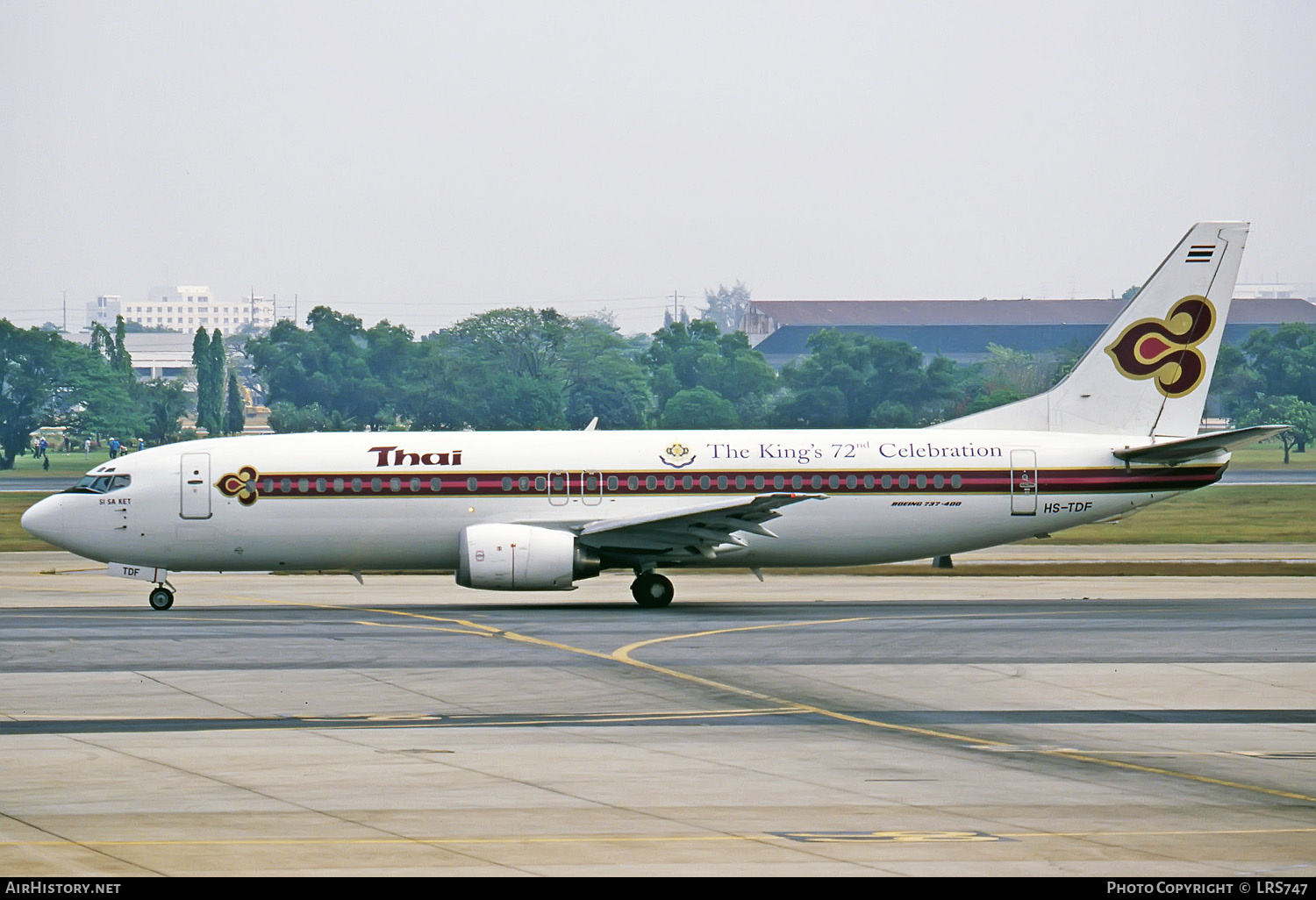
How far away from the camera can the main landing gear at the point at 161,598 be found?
37.3 metres

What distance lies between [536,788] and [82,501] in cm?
2415

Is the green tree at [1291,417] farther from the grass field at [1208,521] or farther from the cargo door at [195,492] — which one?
the cargo door at [195,492]

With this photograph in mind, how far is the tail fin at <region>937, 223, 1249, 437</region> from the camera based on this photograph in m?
39.6

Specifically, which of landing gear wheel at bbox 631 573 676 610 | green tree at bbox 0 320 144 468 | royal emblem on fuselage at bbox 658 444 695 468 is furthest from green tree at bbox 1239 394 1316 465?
landing gear wheel at bbox 631 573 676 610

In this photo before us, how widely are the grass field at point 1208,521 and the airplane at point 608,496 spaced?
1673cm

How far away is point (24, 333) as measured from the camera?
155 m

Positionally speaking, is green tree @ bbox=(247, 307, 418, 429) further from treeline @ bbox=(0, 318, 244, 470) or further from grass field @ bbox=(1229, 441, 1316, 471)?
grass field @ bbox=(1229, 441, 1316, 471)

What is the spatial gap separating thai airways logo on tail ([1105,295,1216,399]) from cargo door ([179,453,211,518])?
21441 mm

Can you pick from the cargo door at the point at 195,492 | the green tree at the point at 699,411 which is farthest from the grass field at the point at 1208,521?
the green tree at the point at 699,411

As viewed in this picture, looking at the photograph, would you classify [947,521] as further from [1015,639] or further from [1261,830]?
[1261,830]

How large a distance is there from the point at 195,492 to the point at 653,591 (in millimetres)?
10594

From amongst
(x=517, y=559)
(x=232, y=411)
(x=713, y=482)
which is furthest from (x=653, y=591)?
(x=232, y=411)

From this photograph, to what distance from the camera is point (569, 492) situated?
37781mm
